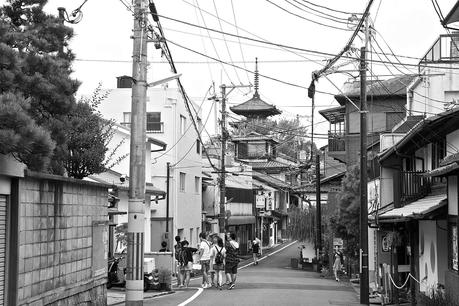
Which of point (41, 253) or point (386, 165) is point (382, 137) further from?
point (41, 253)

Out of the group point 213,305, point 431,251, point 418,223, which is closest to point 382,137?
point 418,223

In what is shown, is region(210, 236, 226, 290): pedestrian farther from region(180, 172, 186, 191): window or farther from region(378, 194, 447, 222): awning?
region(180, 172, 186, 191): window

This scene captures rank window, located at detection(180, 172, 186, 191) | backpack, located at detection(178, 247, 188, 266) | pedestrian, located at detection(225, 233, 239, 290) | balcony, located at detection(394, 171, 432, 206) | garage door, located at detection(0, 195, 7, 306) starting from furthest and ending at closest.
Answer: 1. window, located at detection(180, 172, 186, 191)
2. backpack, located at detection(178, 247, 188, 266)
3. pedestrian, located at detection(225, 233, 239, 290)
4. balcony, located at detection(394, 171, 432, 206)
5. garage door, located at detection(0, 195, 7, 306)

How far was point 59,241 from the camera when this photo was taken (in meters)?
12.6

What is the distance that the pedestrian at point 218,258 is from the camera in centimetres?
2332

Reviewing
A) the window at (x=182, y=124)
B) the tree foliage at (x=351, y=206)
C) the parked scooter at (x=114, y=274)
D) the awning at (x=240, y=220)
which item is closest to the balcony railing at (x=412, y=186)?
the tree foliage at (x=351, y=206)

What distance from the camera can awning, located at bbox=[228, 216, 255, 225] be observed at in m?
53.8

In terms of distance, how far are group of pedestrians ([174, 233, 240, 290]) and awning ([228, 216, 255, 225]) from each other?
27.4 meters

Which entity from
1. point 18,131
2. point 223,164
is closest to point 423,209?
point 18,131

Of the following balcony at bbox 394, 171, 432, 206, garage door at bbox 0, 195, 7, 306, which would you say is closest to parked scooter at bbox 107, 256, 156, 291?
balcony at bbox 394, 171, 432, 206

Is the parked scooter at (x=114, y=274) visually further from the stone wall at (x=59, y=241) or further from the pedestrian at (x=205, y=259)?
the stone wall at (x=59, y=241)

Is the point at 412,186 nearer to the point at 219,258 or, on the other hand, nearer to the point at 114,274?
the point at 219,258

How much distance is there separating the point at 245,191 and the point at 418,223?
39.4 meters

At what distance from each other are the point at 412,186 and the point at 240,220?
3626cm
